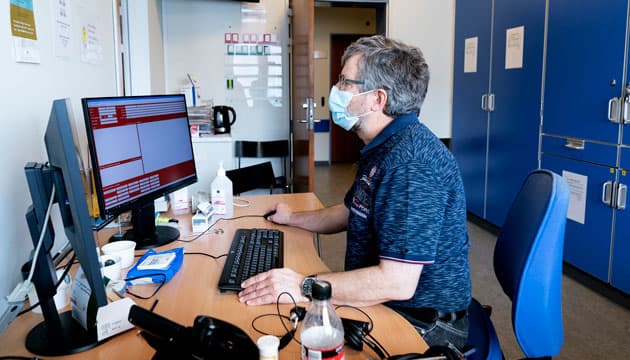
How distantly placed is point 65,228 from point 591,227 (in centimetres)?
315

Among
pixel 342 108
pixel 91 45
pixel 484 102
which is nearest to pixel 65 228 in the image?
pixel 342 108

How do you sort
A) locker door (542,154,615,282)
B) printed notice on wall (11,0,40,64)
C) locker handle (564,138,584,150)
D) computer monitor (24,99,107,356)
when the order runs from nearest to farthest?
1. computer monitor (24,99,107,356)
2. printed notice on wall (11,0,40,64)
3. locker door (542,154,615,282)
4. locker handle (564,138,584,150)

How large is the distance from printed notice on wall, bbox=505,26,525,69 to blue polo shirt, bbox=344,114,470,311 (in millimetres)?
2933

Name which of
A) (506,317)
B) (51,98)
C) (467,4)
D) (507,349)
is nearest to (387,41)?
(51,98)

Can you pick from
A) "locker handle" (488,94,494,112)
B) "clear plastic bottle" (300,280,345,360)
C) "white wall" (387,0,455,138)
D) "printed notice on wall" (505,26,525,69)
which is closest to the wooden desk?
"clear plastic bottle" (300,280,345,360)

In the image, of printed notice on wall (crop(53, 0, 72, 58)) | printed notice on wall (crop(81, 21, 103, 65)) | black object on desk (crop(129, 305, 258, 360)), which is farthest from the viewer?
printed notice on wall (crop(81, 21, 103, 65))

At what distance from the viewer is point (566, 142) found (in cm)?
346

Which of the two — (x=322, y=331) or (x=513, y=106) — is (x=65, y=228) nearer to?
(x=322, y=331)

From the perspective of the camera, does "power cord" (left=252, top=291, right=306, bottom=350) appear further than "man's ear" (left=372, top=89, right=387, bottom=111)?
No

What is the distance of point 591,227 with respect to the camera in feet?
10.6

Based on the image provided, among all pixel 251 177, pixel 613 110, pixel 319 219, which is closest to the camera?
pixel 319 219

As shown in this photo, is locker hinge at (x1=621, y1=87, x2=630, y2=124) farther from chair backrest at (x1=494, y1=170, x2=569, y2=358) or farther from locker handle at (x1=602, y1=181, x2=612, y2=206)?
chair backrest at (x1=494, y1=170, x2=569, y2=358)

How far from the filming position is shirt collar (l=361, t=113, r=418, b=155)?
144 cm

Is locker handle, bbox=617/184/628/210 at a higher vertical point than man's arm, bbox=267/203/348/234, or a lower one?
lower
